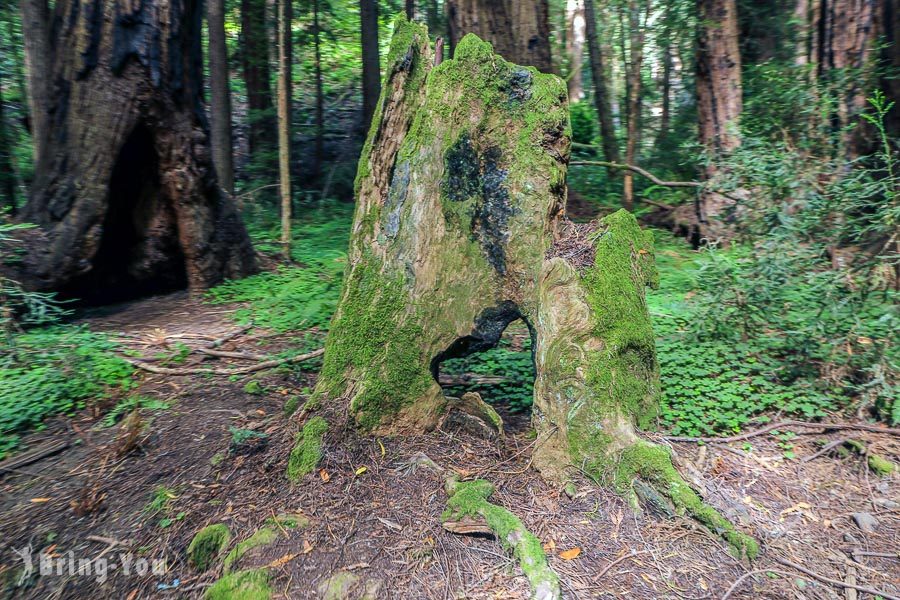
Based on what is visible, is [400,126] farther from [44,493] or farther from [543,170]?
[44,493]

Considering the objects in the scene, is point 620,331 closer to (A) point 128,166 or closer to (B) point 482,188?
(B) point 482,188

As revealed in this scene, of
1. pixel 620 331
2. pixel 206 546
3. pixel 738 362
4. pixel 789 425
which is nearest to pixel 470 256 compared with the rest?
pixel 620 331

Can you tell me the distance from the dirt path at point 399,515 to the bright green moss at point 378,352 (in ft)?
0.80

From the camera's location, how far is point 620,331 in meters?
4.26

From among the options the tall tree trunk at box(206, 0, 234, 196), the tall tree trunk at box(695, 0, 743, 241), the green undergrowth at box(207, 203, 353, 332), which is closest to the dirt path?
the green undergrowth at box(207, 203, 353, 332)

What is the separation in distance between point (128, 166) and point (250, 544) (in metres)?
6.32

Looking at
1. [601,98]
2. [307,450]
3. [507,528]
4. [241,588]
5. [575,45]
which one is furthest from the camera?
[575,45]

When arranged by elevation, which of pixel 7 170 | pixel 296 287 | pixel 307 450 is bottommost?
pixel 307 450

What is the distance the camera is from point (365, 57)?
12742 millimetres

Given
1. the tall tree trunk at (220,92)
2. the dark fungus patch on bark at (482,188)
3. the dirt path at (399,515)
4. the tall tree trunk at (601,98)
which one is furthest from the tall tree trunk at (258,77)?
the dirt path at (399,515)

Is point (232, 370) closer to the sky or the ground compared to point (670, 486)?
closer to the sky

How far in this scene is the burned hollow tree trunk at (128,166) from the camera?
23.9 ft

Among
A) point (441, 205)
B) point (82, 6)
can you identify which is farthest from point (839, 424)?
point (82, 6)

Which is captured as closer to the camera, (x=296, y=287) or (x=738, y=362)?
(x=738, y=362)
